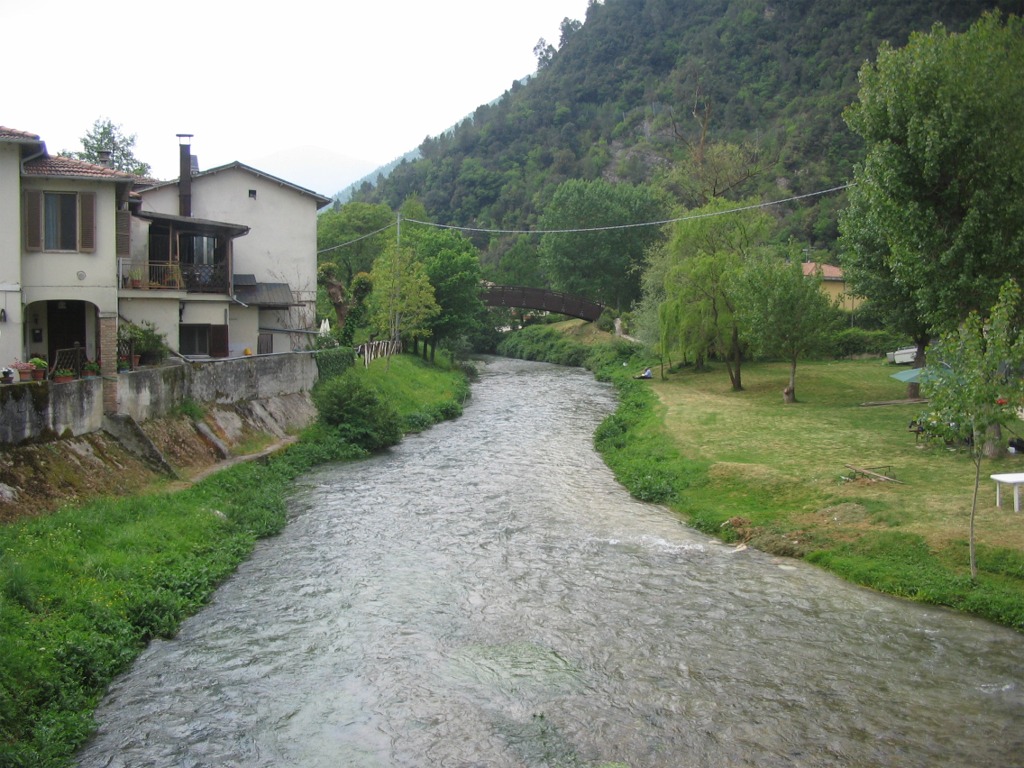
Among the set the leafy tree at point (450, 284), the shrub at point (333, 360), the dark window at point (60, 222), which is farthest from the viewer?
the leafy tree at point (450, 284)

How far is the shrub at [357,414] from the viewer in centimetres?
3203

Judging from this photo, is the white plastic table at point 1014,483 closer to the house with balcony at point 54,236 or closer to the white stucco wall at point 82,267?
the house with balcony at point 54,236

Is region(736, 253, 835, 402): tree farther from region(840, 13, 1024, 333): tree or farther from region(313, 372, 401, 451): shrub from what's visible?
region(313, 372, 401, 451): shrub

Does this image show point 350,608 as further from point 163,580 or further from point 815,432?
point 815,432

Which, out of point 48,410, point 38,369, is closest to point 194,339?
point 38,369

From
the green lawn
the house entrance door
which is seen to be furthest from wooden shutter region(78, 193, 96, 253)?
the green lawn

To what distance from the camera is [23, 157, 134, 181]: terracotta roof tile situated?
2372cm

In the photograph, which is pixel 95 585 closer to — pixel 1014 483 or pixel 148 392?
pixel 148 392

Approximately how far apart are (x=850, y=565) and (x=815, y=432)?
1207cm

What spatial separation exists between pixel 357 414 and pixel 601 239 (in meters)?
53.2

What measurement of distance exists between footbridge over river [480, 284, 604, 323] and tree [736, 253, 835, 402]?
40359mm

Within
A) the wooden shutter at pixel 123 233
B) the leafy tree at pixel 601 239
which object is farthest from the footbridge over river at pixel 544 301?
the wooden shutter at pixel 123 233

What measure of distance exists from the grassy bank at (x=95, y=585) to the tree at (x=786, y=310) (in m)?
22.3

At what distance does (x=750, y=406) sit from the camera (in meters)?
36.8
